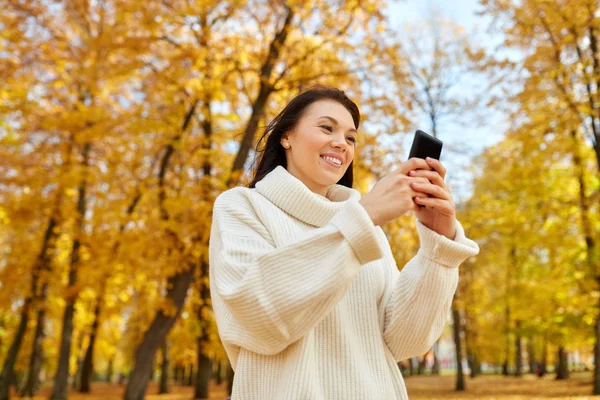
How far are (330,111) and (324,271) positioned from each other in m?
0.70

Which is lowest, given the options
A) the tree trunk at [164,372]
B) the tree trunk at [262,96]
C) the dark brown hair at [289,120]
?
the tree trunk at [164,372]

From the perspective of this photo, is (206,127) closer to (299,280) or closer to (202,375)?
(202,375)

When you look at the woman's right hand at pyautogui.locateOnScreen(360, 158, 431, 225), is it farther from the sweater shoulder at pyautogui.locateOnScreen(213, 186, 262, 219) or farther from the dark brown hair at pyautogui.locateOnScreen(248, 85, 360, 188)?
the dark brown hair at pyautogui.locateOnScreen(248, 85, 360, 188)

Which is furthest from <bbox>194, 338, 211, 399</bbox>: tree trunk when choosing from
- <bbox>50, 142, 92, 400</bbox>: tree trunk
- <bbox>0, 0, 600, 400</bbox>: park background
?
<bbox>50, 142, 92, 400</bbox>: tree trunk

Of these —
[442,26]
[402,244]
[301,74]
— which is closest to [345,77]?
[301,74]

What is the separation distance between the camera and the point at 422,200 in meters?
1.36

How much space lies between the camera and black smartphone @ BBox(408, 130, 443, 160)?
4.77ft

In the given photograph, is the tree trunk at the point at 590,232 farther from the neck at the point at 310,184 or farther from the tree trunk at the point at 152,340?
the neck at the point at 310,184

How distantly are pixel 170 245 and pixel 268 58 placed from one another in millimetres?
3512

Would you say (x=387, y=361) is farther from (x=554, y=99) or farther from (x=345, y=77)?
(x=554, y=99)

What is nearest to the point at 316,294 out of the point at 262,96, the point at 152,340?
the point at 262,96

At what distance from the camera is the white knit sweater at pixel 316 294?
1271 mm

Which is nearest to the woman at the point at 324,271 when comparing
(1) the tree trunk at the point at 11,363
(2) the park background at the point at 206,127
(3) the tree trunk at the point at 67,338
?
(2) the park background at the point at 206,127

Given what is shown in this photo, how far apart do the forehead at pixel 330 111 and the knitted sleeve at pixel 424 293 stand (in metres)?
0.45
